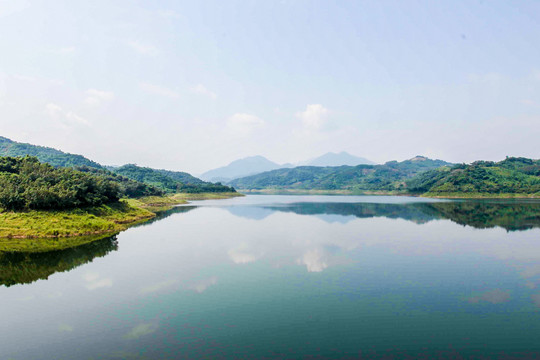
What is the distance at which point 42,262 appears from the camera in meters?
35.0

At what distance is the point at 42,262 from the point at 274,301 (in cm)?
2755

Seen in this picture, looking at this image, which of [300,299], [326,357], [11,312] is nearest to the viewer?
[326,357]

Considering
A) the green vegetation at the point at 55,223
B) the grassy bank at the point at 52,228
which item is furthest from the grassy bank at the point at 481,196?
the green vegetation at the point at 55,223

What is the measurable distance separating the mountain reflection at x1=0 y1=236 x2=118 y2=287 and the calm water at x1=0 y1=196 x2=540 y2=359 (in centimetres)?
18

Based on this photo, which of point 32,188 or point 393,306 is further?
point 32,188

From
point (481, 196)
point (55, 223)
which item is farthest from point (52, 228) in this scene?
point (481, 196)

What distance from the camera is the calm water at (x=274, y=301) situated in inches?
650

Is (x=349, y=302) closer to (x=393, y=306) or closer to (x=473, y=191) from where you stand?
(x=393, y=306)

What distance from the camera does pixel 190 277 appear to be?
29.5 meters

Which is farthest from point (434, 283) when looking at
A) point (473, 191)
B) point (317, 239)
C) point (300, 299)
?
point (473, 191)

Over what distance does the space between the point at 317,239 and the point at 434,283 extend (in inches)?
929

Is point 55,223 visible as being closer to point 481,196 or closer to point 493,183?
point 481,196

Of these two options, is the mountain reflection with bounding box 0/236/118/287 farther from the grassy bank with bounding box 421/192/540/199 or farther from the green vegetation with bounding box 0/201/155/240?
the grassy bank with bounding box 421/192/540/199

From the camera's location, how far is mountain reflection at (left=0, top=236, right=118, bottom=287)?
30.1 metres
